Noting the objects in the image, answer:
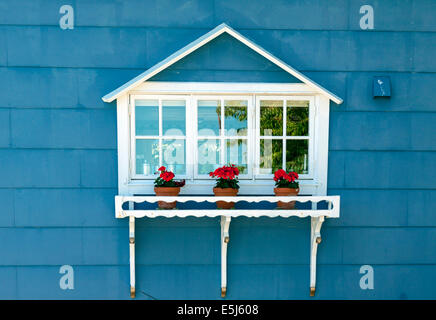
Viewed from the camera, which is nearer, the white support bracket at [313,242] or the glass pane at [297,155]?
the white support bracket at [313,242]

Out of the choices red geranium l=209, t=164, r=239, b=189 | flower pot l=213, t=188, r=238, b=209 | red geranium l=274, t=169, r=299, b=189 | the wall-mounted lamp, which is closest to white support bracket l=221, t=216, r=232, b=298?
flower pot l=213, t=188, r=238, b=209

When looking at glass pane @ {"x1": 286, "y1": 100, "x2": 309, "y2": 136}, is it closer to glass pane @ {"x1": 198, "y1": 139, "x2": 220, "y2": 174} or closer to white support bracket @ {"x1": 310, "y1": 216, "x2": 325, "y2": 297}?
glass pane @ {"x1": 198, "y1": 139, "x2": 220, "y2": 174}

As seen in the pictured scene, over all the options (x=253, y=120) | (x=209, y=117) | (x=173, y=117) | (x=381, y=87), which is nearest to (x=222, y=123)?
(x=209, y=117)

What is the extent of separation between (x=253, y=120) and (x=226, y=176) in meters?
0.55

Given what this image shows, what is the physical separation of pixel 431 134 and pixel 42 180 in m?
3.35

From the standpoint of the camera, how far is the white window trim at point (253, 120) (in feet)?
7.72

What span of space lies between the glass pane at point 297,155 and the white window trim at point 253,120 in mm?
67

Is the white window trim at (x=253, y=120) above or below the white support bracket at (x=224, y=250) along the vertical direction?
above

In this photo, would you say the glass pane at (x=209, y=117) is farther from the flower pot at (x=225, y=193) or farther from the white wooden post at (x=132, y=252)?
the white wooden post at (x=132, y=252)

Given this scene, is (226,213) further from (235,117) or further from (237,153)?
(235,117)

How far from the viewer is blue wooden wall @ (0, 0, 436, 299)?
2.36 m

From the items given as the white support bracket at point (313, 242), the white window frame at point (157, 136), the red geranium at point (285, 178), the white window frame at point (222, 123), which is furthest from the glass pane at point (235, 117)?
the white support bracket at point (313, 242)

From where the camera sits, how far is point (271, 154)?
2473mm
